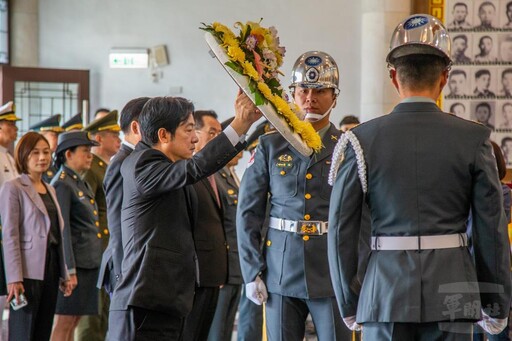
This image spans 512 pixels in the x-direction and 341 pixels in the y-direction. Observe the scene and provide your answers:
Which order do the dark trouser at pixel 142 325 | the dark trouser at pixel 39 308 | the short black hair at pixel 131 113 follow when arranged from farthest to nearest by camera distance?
the dark trouser at pixel 39 308 → the short black hair at pixel 131 113 → the dark trouser at pixel 142 325

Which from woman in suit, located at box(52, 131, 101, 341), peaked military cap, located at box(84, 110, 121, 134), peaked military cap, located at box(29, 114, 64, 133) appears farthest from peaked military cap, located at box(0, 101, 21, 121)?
woman in suit, located at box(52, 131, 101, 341)

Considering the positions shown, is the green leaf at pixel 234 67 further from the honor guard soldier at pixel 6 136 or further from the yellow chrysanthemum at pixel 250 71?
the honor guard soldier at pixel 6 136

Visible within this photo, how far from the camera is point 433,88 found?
3.02 metres

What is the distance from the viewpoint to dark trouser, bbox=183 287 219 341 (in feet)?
13.4

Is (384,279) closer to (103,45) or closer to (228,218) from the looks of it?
(228,218)

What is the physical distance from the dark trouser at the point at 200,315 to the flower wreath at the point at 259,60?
91cm

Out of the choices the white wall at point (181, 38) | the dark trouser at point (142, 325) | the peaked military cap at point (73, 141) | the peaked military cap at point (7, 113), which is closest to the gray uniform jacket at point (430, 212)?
the dark trouser at point (142, 325)

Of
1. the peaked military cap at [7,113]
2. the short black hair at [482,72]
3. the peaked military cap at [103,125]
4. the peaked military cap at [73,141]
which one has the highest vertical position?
the short black hair at [482,72]

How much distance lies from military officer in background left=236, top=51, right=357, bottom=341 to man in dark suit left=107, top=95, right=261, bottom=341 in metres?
0.68

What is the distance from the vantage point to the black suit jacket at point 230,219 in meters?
5.51

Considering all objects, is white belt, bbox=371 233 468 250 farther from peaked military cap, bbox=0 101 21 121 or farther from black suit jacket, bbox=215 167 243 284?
peaked military cap, bbox=0 101 21 121

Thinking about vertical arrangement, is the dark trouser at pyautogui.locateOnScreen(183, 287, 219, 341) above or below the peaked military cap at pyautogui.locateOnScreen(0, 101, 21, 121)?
below

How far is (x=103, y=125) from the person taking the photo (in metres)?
7.06

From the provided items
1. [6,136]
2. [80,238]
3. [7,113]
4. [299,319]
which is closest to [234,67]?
[299,319]
